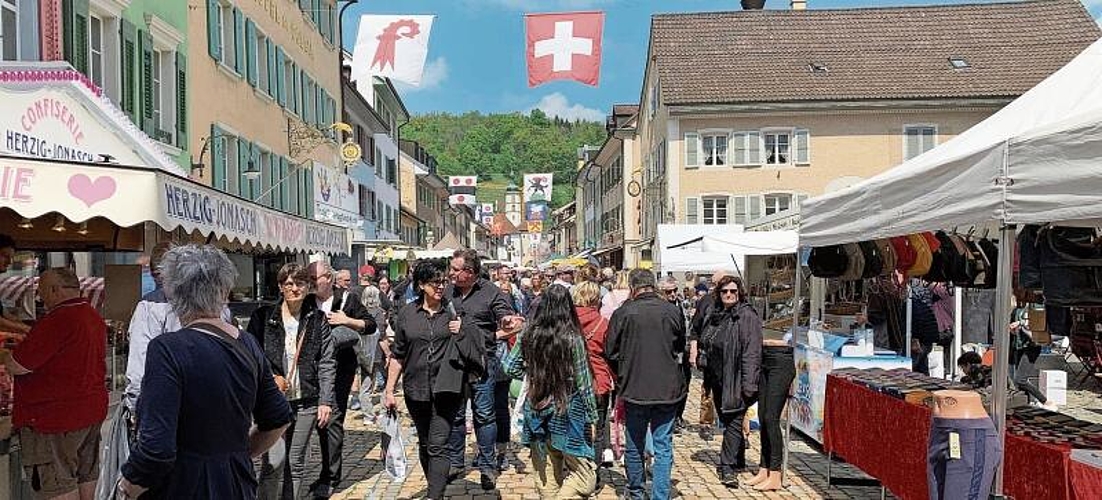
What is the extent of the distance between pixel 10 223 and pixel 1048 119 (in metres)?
7.12

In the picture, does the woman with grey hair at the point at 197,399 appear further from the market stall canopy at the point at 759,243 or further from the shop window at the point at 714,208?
the shop window at the point at 714,208

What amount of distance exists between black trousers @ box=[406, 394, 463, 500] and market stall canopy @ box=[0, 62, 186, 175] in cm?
274

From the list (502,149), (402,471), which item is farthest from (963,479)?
(502,149)

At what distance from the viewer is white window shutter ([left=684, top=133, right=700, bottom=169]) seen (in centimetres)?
3769

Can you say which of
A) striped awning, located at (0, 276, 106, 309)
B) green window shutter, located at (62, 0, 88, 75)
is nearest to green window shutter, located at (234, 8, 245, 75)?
green window shutter, located at (62, 0, 88, 75)

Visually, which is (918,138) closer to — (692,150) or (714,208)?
(714,208)

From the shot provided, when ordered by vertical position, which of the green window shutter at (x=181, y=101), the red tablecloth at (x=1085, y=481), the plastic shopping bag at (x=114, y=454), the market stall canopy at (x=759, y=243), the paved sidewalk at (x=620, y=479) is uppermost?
the green window shutter at (x=181, y=101)

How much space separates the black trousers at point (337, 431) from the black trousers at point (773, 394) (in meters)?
3.33

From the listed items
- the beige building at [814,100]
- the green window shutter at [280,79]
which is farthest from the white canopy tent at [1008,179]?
the beige building at [814,100]

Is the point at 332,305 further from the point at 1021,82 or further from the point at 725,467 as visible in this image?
the point at 1021,82

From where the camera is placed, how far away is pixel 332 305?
24.1 ft

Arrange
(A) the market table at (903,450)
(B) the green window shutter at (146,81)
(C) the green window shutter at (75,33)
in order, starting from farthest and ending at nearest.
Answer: (B) the green window shutter at (146,81) → (C) the green window shutter at (75,33) → (A) the market table at (903,450)

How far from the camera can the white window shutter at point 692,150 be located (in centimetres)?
3769

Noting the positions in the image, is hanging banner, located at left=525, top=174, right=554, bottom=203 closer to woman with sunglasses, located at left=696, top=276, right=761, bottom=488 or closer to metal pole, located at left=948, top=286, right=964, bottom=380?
metal pole, located at left=948, top=286, right=964, bottom=380
